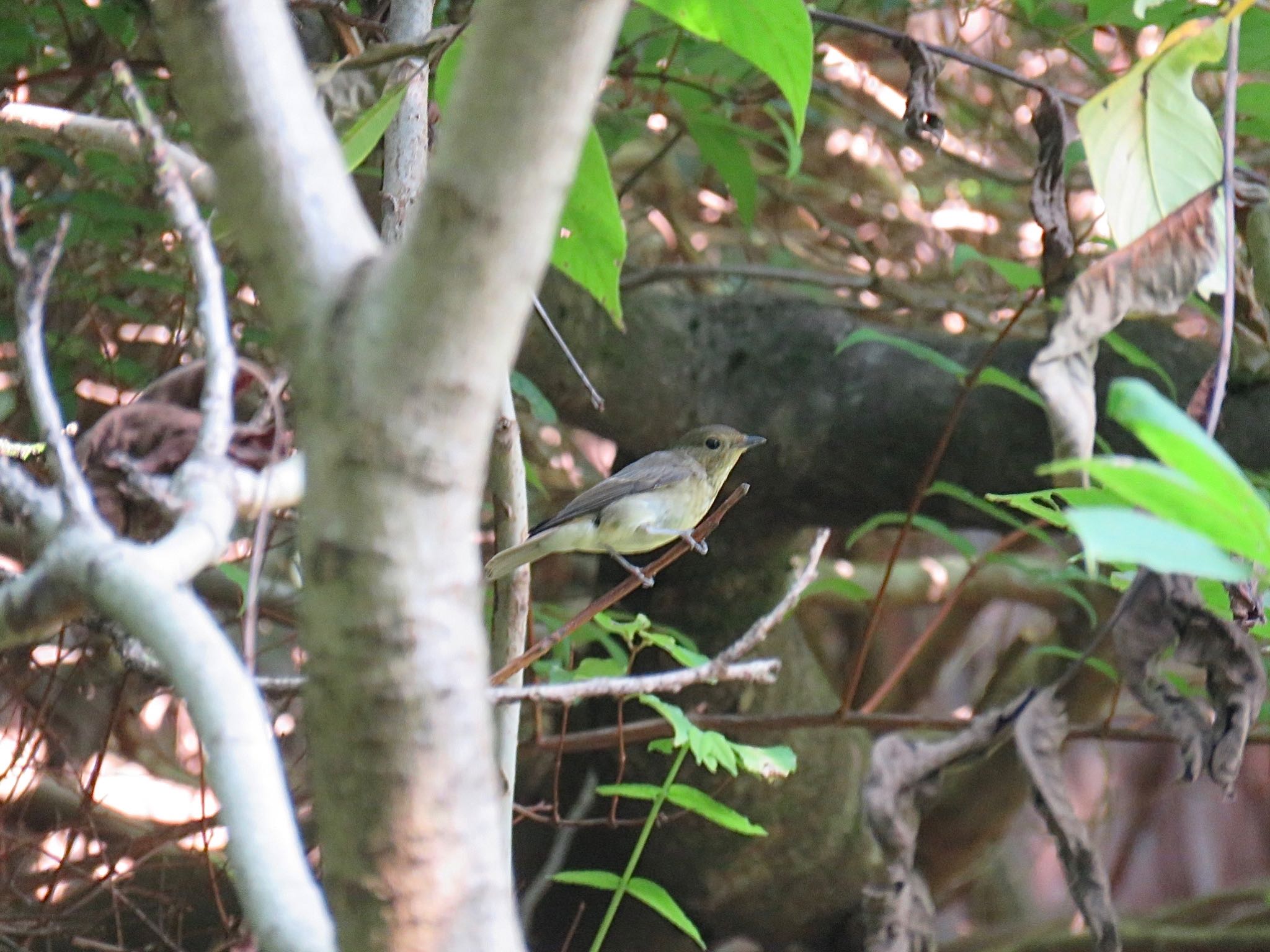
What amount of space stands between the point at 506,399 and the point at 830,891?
200cm

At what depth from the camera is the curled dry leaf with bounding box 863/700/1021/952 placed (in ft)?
4.30

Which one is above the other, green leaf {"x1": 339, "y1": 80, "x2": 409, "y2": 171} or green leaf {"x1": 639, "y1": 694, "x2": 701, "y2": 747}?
green leaf {"x1": 339, "y1": 80, "x2": 409, "y2": 171}

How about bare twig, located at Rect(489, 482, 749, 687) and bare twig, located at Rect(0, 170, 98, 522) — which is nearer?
bare twig, located at Rect(0, 170, 98, 522)

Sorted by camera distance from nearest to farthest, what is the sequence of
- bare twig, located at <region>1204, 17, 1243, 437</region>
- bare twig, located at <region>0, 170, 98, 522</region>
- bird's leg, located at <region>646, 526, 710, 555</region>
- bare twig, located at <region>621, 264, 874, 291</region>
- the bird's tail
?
bare twig, located at <region>0, 170, 98, 522</region>
bare twig, located at <region>1204, 17, 1243, 437</region>
the bird's tail
bird's leg, located at <region>646, 526, 710, 555</region>
bare twig, located at <region>621, 264, 874, 291</region>

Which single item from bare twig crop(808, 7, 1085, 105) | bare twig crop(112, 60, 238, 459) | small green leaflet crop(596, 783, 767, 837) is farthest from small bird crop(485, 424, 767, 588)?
bare twig crop(112, 60, 238, 459)

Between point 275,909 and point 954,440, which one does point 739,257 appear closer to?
point 954,440

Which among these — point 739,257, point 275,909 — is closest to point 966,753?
point 275,909

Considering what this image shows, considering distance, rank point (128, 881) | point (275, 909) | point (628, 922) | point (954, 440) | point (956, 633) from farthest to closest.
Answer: point (956, 633) → point (628, 922) → point (954, 440) → point (128, 881) → point (275, 909)

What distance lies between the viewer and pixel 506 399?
113cm

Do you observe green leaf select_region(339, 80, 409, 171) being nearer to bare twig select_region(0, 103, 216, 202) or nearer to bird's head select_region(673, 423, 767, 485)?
bare twig select_region(0, 103, 216, 202)

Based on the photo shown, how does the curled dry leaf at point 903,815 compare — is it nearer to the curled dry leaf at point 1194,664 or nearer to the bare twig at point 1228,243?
the curled dry leaf at point 1194,664

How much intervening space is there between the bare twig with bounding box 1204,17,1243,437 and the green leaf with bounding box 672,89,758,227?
1.22 m

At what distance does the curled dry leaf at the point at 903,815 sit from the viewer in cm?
131

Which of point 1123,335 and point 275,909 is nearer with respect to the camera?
point 275,909
